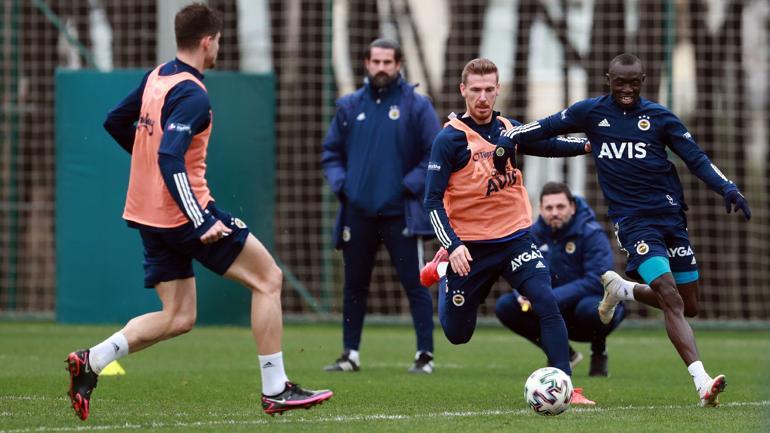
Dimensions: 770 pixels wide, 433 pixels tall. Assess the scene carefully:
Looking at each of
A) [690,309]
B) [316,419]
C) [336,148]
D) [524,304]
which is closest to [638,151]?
[690,309]

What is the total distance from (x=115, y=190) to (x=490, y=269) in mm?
7511

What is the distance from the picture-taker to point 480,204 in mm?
8289

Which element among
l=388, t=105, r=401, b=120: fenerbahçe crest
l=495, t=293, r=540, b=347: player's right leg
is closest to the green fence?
l=388, t=105, r=401, b=120: fenerbahçe crest

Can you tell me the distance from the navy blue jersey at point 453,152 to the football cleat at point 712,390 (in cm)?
136

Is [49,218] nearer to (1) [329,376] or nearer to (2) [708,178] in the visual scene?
(1) [329,376]

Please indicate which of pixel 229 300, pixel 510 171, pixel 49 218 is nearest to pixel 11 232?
pixel 49 218

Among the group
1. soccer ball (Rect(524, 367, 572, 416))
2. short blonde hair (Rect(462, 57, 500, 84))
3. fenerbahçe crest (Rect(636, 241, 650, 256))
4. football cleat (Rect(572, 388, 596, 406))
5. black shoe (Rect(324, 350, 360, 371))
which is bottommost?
black shoe (Rect(324, 350, 360, 371))

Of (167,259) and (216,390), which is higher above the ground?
(167,259)

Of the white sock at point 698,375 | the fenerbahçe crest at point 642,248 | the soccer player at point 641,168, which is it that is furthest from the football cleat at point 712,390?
the fenerbahçe crest at point 642,248

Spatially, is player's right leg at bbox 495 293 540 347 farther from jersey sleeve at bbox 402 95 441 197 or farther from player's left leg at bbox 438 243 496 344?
player's left leg at bbox 438 243 496 344

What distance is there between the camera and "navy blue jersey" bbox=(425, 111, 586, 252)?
26.3 feet

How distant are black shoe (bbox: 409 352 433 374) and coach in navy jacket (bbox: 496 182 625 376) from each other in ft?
1.99

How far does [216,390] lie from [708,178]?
319cm

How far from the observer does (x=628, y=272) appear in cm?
831
